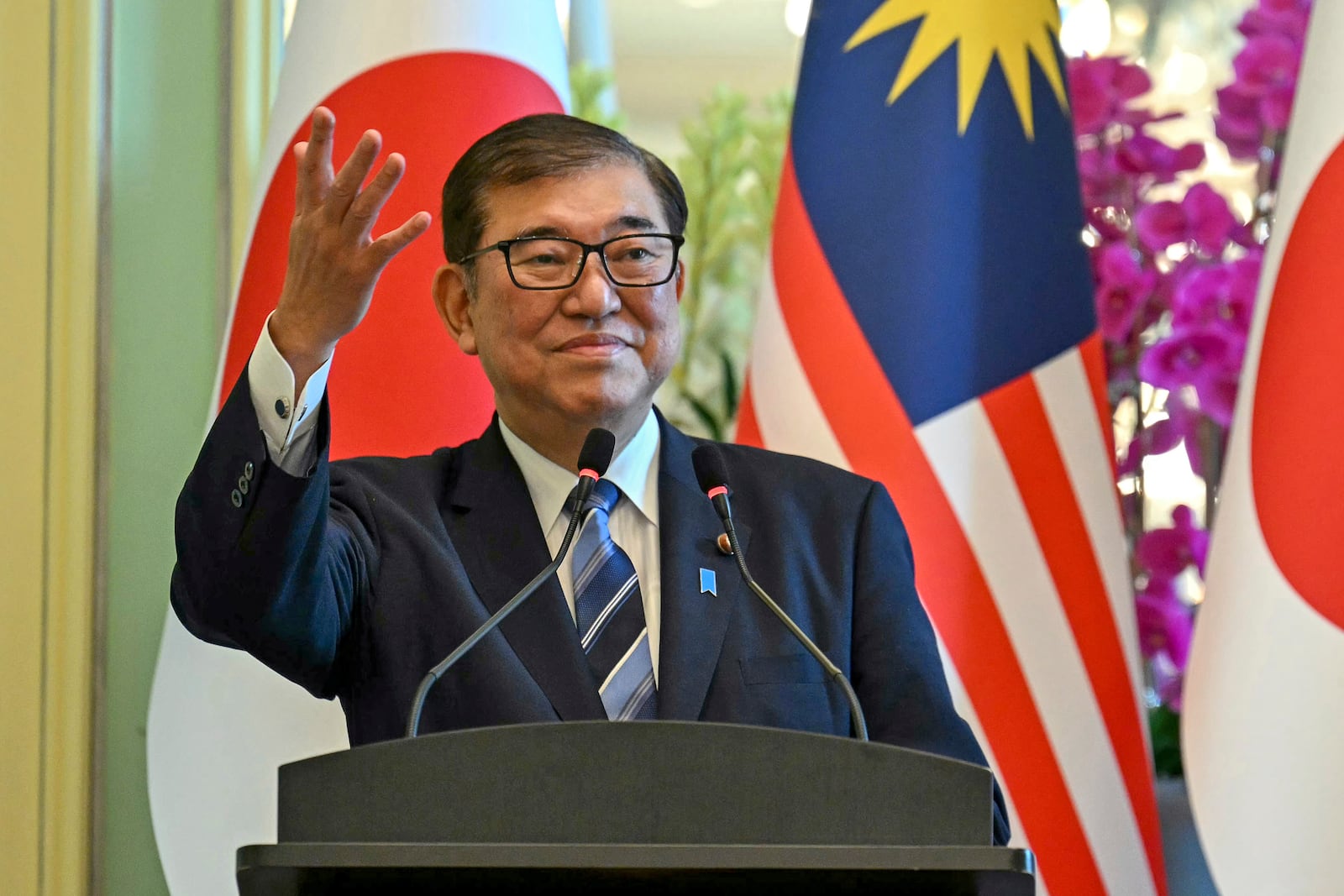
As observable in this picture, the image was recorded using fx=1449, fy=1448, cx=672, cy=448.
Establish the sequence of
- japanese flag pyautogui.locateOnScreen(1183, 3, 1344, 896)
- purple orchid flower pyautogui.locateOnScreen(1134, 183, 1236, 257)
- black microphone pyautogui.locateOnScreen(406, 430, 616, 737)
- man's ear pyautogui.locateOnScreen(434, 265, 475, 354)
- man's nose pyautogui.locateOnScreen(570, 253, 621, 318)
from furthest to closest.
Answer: purple orchid flower pyautogui.locateOnScreen(1134, 183, 1236, 257), japanese flag pyautogui.locateOnScreen(1183, 3, 1344, 896), man's ear pyautogui.locateOnScreen(434, 265, 475, 354), man's nose pyautogui.locateOnScreen(570, 253, 621, 318), black microphone pyautogui.locateOnScreen(406, 430, 616, 737)

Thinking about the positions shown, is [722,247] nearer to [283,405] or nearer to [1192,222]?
[1192,222]

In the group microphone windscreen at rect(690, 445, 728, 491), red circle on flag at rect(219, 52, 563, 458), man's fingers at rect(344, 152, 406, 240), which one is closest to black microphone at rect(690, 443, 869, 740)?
microphone windscreen at rect(690, 445, 728, 491)

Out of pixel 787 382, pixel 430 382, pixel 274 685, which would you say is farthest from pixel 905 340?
pixel 274 685

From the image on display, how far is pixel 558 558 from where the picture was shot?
49.8 inches

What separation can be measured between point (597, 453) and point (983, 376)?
110 centimetres

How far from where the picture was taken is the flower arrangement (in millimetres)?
2547

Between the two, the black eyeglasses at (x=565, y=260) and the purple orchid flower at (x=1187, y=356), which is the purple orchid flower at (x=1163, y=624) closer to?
the purple orchid flower at (x=1187, y=356)

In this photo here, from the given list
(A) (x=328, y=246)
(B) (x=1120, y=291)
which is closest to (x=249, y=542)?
(A) (x=328, y=246)

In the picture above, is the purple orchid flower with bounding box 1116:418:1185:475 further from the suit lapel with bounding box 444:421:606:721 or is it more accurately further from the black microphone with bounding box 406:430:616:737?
the black microphone with bounding box 406:430:616:737

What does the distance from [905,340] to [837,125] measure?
398 mm

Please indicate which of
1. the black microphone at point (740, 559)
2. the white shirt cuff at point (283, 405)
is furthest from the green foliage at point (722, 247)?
the white shirt cuff at point (283, 405)

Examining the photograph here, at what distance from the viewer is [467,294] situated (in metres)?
1.81

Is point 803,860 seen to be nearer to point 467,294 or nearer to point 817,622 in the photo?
point 817,622

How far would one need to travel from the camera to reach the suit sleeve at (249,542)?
1347mm
